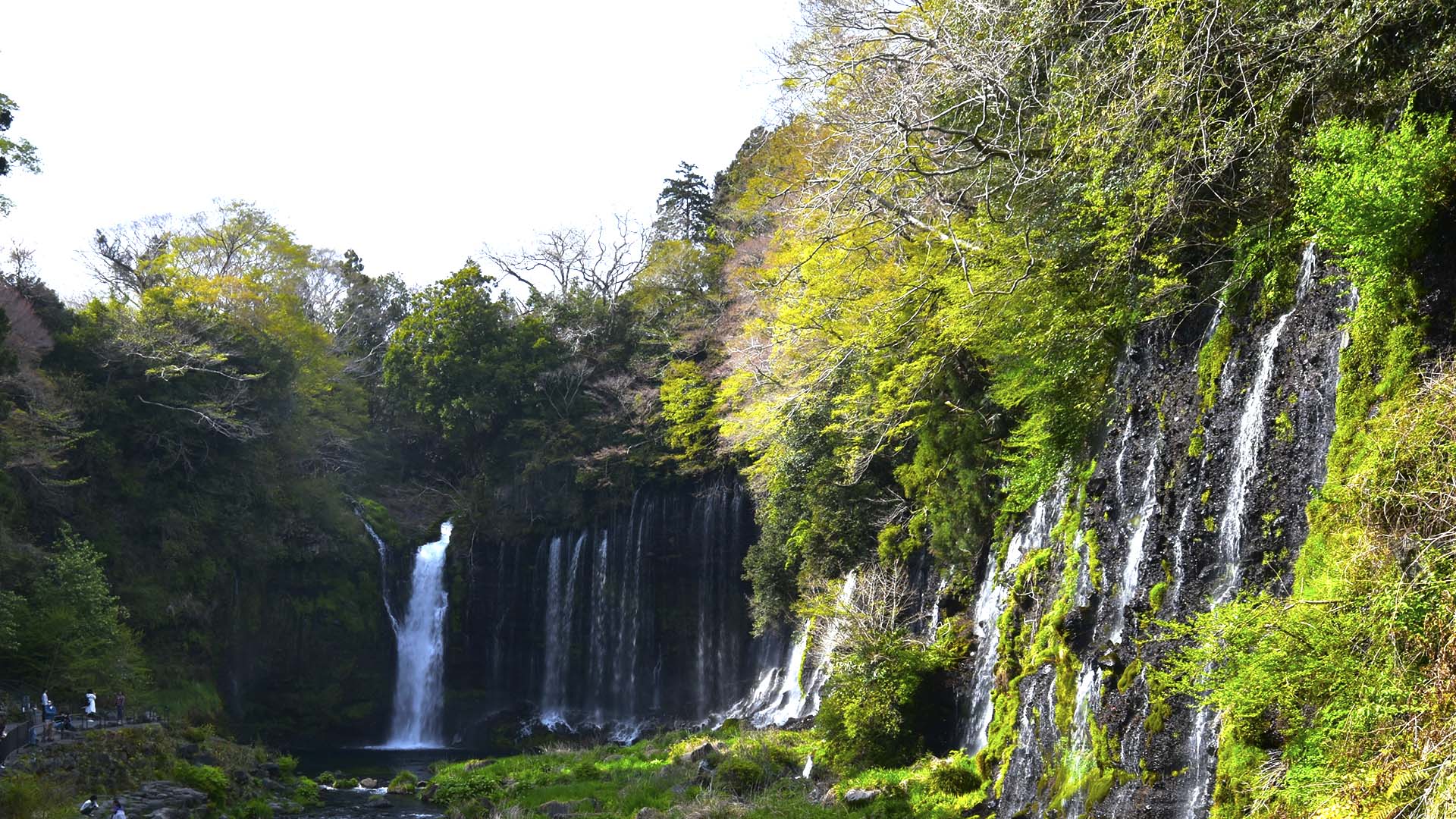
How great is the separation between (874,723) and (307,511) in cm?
2119

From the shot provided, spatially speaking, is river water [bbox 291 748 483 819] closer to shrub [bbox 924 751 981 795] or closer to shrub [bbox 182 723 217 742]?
shrub [bbox 182 723 217 742]

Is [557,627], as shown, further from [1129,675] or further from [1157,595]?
[1157,595]

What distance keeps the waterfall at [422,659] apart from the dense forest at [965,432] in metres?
0.44

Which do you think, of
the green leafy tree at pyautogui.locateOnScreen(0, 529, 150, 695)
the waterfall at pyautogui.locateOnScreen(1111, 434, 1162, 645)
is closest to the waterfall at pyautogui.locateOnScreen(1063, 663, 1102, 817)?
the waterfall at pyautogui.locateOnScreen(1111, 434, 1162, 645)

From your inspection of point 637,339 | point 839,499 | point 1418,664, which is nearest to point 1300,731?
point 1418,664

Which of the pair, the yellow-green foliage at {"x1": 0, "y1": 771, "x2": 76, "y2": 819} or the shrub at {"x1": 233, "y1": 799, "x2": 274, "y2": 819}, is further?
the shrub at {"x1": 233, "y1": 799, "x2": 274, "y2": 819}

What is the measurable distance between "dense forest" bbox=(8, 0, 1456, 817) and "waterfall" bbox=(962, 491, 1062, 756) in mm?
82

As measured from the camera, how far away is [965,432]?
54.6 feet

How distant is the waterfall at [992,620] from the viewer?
1446cm

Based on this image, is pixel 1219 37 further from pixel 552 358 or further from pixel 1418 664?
pixel 552 358

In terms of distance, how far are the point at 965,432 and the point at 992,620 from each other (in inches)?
118

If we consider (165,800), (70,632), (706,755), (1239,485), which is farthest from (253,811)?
(1239,485)

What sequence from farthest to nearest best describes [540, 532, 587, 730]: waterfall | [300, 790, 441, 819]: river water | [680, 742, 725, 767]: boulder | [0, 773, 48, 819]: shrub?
1. [540, 532, 587, 730]: waterfall
2. [300, 790, 441, 819]: river water
3. [680, 742, 725, 767]: boulder
4. [0, 773, 48, 819]: shrub

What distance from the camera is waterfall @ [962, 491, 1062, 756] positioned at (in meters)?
14.5
